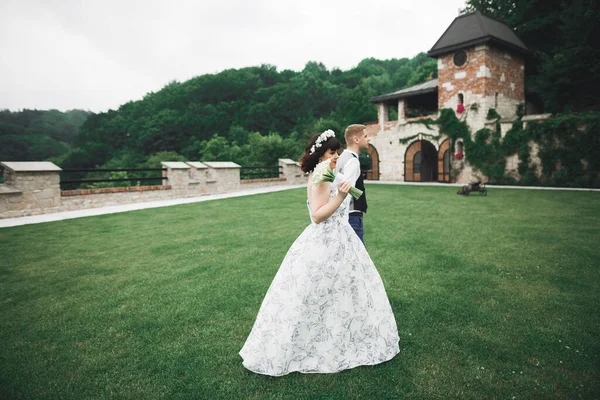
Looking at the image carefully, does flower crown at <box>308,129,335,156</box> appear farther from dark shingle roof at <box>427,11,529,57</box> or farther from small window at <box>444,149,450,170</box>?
small window at <box>444,149,450,170</box>

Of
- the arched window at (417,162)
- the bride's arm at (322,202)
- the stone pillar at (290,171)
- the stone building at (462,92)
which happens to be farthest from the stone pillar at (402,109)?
the bride's arm at (322,202)

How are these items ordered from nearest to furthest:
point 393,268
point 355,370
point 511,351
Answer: point 355,370 → point 511,351 → point 393,268

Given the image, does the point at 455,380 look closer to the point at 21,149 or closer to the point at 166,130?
the point at 166,130

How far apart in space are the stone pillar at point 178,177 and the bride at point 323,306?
12.9m

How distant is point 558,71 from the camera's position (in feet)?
64.4

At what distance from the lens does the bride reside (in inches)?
104

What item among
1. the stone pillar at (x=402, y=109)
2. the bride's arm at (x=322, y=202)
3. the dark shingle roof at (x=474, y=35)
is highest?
the dark shingle roof at (x=474, y=35)

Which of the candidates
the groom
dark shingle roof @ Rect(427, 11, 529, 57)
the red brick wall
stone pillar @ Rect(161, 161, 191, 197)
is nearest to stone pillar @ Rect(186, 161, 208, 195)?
stone pillar @ Rect(161, 161, 191, 197)

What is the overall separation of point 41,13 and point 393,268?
29862 mm

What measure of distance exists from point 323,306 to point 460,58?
24040 millimetres

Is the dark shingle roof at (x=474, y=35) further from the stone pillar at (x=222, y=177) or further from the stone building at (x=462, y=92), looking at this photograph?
the stone pillar at (x=222, y=177)

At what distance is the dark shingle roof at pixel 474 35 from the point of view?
66.6 ft

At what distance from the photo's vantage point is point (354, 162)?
3068mm

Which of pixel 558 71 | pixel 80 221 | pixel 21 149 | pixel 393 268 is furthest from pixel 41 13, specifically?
pixel 21 149
